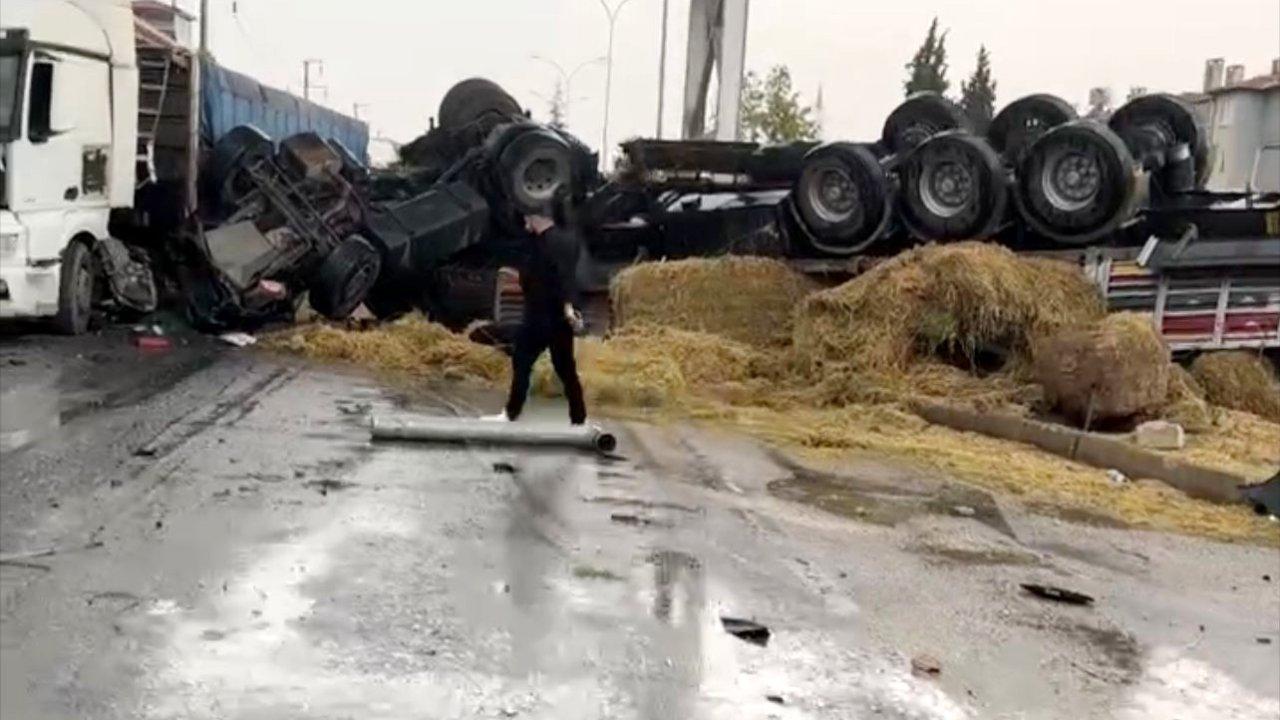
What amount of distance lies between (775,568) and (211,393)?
240 inches

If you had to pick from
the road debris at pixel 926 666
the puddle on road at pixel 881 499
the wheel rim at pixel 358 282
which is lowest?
the road debris at pixel 926 666

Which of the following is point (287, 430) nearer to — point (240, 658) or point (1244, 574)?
point (240, 658)

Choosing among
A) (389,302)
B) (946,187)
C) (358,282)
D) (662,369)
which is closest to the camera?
(662,369)

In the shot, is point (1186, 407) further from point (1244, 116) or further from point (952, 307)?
point (1244, 116)

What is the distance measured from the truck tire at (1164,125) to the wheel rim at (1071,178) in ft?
6.46

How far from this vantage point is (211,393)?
36.9 feet

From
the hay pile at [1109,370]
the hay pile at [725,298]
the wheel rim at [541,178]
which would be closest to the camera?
the hay pile at [1109,370]

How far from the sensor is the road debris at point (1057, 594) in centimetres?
662

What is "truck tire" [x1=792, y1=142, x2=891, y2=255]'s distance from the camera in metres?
14.0

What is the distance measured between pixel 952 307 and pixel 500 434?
4657 millimetres

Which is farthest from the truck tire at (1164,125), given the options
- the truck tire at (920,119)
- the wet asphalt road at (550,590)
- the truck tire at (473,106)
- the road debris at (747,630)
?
the road debris at (747,630)

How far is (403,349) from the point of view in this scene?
14.2 metres

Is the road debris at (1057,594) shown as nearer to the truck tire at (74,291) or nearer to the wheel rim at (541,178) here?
the wheel rim at (541,178)

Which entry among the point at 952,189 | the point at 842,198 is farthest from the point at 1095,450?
the point at 842,198
